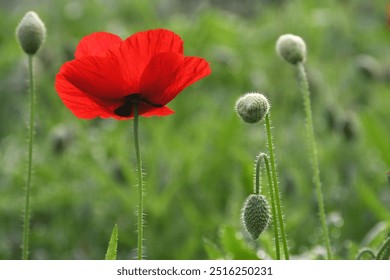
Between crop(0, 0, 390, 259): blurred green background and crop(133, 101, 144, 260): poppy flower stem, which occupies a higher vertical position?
crop(0, 0, 390, 259): blurred green background

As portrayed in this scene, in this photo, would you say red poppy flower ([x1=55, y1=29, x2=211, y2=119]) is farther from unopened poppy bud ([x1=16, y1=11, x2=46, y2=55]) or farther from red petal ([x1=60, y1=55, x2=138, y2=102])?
unopened poppy bud ([x1=16, y1=11, x2=46, y2=55])

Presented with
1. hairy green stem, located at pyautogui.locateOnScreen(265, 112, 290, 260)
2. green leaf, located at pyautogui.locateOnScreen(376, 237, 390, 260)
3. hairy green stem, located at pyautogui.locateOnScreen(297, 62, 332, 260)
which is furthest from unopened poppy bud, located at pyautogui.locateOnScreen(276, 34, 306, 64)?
green leaf, located at pyautogui.locateOnScreen(376, 237, 390, 260)

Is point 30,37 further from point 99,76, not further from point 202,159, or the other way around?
point 202,159

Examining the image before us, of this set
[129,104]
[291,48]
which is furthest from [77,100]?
[291,48]
